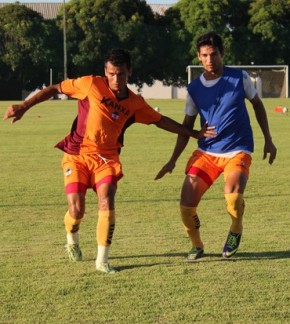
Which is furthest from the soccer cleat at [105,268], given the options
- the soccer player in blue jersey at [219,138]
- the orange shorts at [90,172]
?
the soccer player in blue jersey at [219,138]

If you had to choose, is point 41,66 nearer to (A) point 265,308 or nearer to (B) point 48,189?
(B) point 48,189

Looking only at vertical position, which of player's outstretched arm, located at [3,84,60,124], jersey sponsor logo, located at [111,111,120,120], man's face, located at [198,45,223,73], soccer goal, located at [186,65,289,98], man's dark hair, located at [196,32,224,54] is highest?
man's dark hair, located at [196,32,224,54]

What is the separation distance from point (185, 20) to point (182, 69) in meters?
4.81

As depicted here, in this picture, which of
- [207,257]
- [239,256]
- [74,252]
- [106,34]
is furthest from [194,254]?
[106,34]

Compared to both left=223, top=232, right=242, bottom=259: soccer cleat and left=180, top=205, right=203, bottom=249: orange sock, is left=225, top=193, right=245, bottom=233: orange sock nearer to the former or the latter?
left=223, top=232, right=242, bottom=259: soccer cleat

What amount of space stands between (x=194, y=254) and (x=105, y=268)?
3.00 feet

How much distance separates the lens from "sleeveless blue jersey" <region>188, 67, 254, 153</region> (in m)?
6.91

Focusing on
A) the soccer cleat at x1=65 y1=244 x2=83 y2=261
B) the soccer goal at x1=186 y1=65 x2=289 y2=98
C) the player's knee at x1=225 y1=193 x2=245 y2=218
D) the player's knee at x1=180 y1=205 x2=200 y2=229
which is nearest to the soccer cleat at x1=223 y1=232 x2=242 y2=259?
the player's knee at x1=225 y1=193 x2=245 y2=218

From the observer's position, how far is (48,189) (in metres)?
11.5

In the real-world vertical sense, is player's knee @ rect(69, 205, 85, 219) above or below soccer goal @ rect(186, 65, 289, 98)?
above

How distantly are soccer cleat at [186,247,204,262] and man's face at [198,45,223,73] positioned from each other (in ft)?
5.13

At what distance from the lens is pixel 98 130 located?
6.79 m

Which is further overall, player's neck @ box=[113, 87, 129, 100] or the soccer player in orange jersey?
player's neck @ box=[113, 87, 129, 100]

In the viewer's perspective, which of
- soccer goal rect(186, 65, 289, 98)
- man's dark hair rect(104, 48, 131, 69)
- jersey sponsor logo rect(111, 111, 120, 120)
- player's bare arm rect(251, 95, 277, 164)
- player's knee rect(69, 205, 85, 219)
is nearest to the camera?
man's dark hair rect(104, 48, 131, 69)
